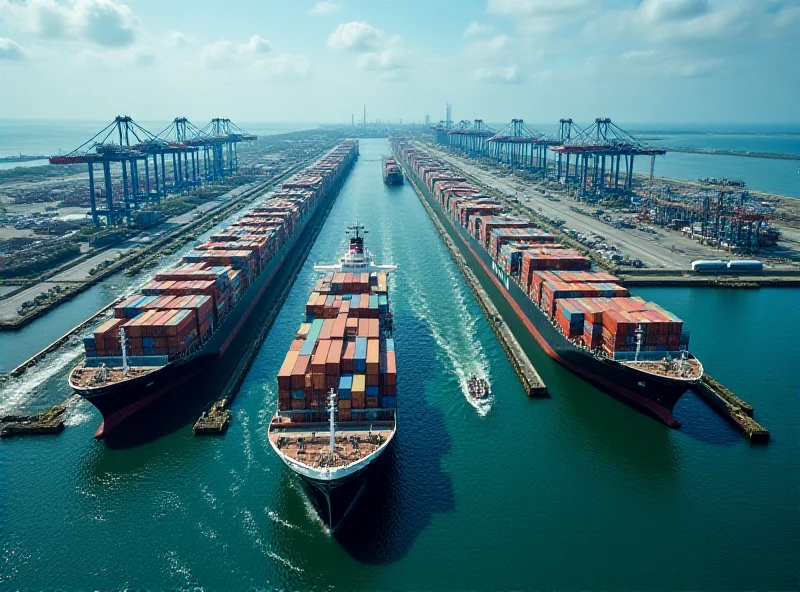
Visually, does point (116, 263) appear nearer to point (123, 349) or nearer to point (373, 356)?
point (123, 349)

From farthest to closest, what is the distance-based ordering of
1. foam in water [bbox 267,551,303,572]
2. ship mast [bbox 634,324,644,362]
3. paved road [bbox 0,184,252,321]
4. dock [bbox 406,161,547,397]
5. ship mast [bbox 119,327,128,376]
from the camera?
paved road [bbox 0,184,252,321], dock [bbox 406,161,547,397], ship mast [bbox 634,324,644,362], ship mast [bbox 119,327,128,376], foam in water [bbox 267,551,303,572]

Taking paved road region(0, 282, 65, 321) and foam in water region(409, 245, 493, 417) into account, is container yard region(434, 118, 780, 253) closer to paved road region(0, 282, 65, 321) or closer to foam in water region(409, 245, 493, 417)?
foam in water region(409, 245, 493, 417)

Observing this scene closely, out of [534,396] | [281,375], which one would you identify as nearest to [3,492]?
[281,375]

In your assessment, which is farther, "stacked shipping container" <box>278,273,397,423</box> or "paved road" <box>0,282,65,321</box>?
"paved road" <box>0,282,65,321</box>

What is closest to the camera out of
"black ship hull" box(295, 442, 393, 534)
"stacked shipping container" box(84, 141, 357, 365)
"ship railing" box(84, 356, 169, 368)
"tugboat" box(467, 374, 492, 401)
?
"black ship hull" box(295, 442, 393, 534)

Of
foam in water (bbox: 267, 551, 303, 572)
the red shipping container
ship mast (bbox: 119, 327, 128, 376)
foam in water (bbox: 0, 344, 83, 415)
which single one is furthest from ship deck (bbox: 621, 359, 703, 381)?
foam in water (bbox: 0, 344, 83, 415)

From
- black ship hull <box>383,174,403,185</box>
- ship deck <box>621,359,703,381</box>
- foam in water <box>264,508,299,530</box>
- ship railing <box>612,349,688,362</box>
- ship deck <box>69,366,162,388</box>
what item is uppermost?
black ship hull <box>383,174,403,185</box>

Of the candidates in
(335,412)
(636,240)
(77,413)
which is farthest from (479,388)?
(636,240)
